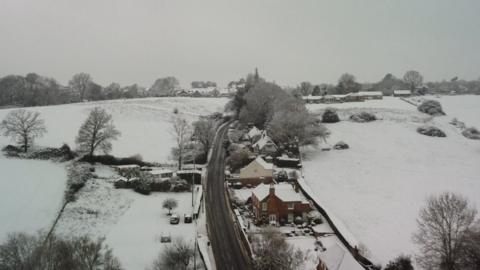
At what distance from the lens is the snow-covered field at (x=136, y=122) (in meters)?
56.8

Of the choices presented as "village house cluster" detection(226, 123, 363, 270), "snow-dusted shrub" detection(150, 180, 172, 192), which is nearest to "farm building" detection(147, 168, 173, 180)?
"snow-dusted shrub" detection(150, 180, 172, 192)

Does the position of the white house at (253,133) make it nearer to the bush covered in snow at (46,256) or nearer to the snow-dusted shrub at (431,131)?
the snow-dusted shrub at (431,131)

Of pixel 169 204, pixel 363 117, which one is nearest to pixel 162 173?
pixel 169 204

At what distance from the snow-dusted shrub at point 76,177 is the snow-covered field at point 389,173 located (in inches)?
1112

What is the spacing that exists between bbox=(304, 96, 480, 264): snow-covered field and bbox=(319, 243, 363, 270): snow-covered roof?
7.89 metres

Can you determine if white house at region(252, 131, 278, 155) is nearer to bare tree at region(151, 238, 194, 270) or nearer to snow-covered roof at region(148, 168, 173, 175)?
snow-covered roof at region(148, 168, 173, 175)

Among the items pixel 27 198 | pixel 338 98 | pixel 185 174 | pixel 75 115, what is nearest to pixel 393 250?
pixel 185 174

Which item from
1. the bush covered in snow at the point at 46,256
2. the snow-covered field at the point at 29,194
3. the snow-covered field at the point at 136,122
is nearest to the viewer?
the bush covered in snow at the point at 46,256

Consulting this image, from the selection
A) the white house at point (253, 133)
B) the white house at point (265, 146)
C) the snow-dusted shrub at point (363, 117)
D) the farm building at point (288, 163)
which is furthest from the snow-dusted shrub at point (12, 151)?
the snow-dusted shrub at point (363, 117)

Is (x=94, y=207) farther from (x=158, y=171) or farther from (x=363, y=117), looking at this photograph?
(x=363, y=117)

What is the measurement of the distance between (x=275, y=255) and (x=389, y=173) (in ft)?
98.6

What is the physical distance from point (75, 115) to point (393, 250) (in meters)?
64.3

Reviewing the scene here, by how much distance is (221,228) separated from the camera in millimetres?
37344

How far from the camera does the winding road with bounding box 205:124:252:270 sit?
104 ft
